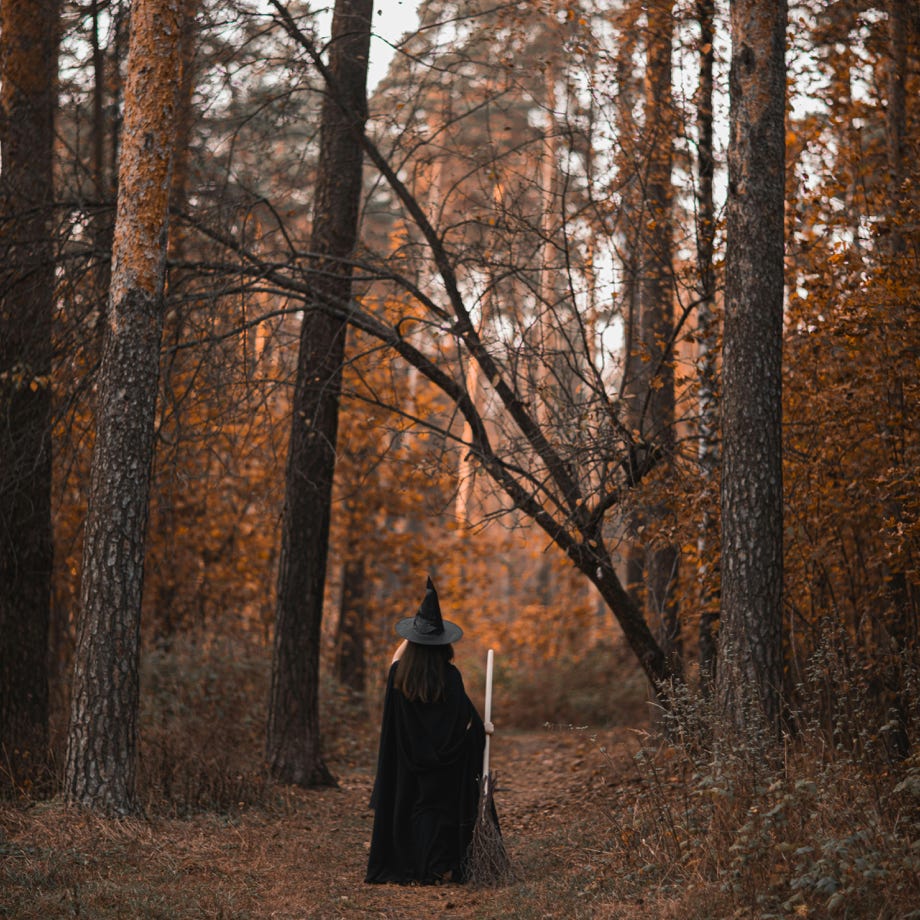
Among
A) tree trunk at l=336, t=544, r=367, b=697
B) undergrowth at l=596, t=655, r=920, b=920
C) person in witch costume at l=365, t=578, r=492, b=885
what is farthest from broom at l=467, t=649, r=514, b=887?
tree trunk at l=336, t=544, r=367, b=697

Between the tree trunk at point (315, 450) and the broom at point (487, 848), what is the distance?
372cm

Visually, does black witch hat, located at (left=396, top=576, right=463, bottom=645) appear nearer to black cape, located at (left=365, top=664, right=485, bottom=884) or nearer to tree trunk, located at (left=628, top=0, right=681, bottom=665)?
black cape, located at (left=365, top=664, right=485, bottom=884)

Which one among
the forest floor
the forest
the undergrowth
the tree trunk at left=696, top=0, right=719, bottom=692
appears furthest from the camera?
the tree trunk at left=696, top=0, right=719, bottom=692

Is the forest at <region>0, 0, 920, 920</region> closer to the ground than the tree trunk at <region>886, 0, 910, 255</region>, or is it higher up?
closer to the ground

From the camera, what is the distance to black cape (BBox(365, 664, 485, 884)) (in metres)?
7.09

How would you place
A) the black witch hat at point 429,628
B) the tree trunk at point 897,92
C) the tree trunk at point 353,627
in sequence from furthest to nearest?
the tree trunk at point 353,627, the tree trunk at point 897,92, the black witch hat at point 429,628

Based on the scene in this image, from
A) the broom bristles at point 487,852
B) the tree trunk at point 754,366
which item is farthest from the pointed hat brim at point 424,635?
the tree trunk at point 754,366

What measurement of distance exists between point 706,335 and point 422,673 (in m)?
4.07

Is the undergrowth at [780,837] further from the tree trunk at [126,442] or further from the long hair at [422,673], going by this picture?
the tree trunk at [126,442]

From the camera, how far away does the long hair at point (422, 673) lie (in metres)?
7.12

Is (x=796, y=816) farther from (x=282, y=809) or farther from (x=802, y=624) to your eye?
(x=282, y=809)

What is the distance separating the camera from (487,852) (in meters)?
6.84

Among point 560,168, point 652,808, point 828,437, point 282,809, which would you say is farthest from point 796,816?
point 560,168

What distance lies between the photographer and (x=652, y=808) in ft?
22.0
